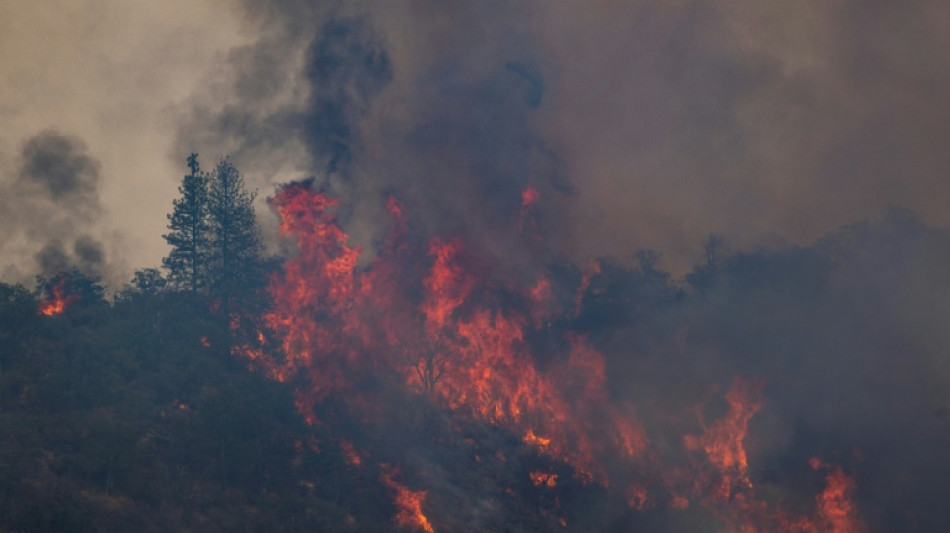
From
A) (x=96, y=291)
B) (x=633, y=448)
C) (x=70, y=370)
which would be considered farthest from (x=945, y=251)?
(x=96, y=291)

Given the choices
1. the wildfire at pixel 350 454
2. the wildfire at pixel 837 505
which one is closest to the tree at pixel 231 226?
the wildfire at pixel 350 454

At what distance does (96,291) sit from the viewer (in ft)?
224

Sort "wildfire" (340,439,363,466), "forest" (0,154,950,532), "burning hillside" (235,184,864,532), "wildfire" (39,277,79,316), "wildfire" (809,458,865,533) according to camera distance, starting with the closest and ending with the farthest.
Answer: "forest" (0,154,950,532) → "wildfire" (809,458,865,533) → "wildfire" (340,439,363,466) → "burning hillside" (235,184,864,532) → "wildfire" (39,277,79,316)

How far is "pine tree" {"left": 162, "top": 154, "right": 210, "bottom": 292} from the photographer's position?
66875 mm

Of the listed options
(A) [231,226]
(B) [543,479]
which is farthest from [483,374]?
(A) [231,226]

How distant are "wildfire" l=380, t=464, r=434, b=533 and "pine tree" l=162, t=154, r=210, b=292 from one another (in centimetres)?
2681

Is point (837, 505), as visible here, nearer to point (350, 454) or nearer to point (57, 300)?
point (350, 454)

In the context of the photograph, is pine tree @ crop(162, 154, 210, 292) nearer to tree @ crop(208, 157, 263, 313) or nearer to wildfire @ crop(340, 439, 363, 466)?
tree @ crop(208, 157, 263, 313)

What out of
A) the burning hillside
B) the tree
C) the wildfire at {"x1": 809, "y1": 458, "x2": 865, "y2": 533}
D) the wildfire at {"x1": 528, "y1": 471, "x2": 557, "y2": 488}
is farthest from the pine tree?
the wildfire at {"x1": 809, "y1": 458, "x2": 865, "y2": 533}

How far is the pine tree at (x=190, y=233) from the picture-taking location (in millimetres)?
66875

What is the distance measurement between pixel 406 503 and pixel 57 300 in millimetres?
32247

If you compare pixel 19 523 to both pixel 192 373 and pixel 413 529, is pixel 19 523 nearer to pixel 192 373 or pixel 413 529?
pixel 192 373

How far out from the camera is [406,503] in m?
48.6

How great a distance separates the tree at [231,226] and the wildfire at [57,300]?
10756 mm
